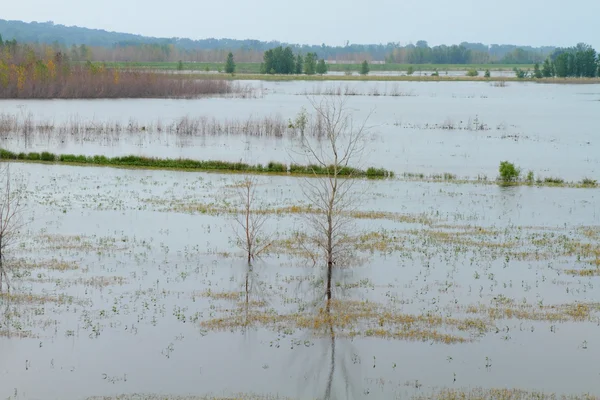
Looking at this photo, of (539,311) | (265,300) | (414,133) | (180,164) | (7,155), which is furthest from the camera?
(414,133)

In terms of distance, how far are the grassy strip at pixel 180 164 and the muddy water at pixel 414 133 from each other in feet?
12.5

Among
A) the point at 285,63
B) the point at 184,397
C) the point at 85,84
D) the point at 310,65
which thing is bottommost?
the point at 184,397

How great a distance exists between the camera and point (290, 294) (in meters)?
17.2

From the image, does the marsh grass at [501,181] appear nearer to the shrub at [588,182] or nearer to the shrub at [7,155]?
the shrub at [588,182]

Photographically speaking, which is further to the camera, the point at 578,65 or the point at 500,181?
the point at 578,65

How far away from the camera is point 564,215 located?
2603 centimetres

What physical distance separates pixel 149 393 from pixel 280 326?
366 cm

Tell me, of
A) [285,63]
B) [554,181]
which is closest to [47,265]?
[554,181]

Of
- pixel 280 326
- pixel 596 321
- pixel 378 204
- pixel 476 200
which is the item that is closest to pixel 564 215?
pixel 476 200

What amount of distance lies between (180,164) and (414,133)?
23847 millimetres

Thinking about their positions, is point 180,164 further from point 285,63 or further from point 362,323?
point 285,63

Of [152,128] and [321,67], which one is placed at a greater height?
[321,67]

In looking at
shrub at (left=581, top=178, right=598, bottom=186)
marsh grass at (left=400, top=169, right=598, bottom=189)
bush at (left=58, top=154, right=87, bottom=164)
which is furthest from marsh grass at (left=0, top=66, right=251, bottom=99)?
shrub at (left=581, top=178, right=598, bottom=186)

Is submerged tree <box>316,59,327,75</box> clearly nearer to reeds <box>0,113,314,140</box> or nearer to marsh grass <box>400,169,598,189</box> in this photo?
reeds <box>0,113,314,140</box>
